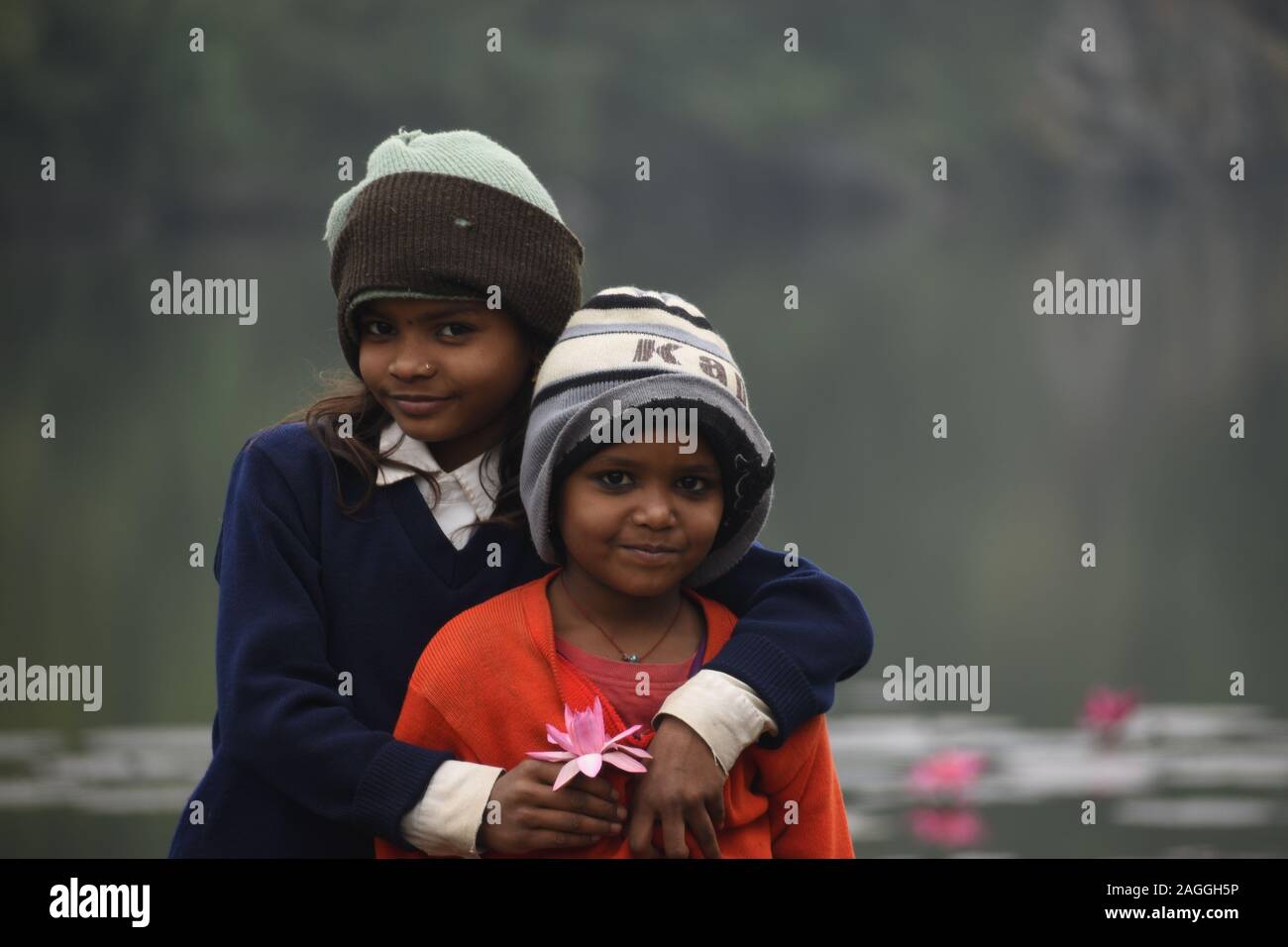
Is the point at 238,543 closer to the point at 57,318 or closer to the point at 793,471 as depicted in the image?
the point at 793,471

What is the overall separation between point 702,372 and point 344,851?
2.22 ft

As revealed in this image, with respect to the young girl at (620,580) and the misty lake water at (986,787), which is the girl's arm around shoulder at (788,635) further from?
the misty lake water at (986,787)

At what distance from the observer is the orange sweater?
7.34 ft

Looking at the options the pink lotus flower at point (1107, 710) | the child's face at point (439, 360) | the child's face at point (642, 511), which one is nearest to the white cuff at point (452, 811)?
the child's face at point (642, 511)

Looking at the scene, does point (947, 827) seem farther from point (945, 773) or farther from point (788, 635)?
point (788, 635)

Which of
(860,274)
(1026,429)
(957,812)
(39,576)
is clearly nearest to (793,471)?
(1026,429)

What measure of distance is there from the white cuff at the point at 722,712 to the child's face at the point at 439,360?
428 mm

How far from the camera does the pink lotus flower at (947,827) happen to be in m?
5.51

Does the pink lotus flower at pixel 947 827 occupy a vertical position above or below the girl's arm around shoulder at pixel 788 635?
above

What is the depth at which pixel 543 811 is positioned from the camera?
213 cm

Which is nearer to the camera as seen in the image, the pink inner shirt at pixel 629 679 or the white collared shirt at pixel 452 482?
the pink inner shirt at pixel 629 679

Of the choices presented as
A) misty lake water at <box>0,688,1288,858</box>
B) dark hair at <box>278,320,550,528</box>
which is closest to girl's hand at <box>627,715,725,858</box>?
dark hair at <box>278,320,550,528</box>

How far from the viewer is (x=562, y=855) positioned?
7.18 feet

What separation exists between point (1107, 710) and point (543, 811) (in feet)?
15.3
